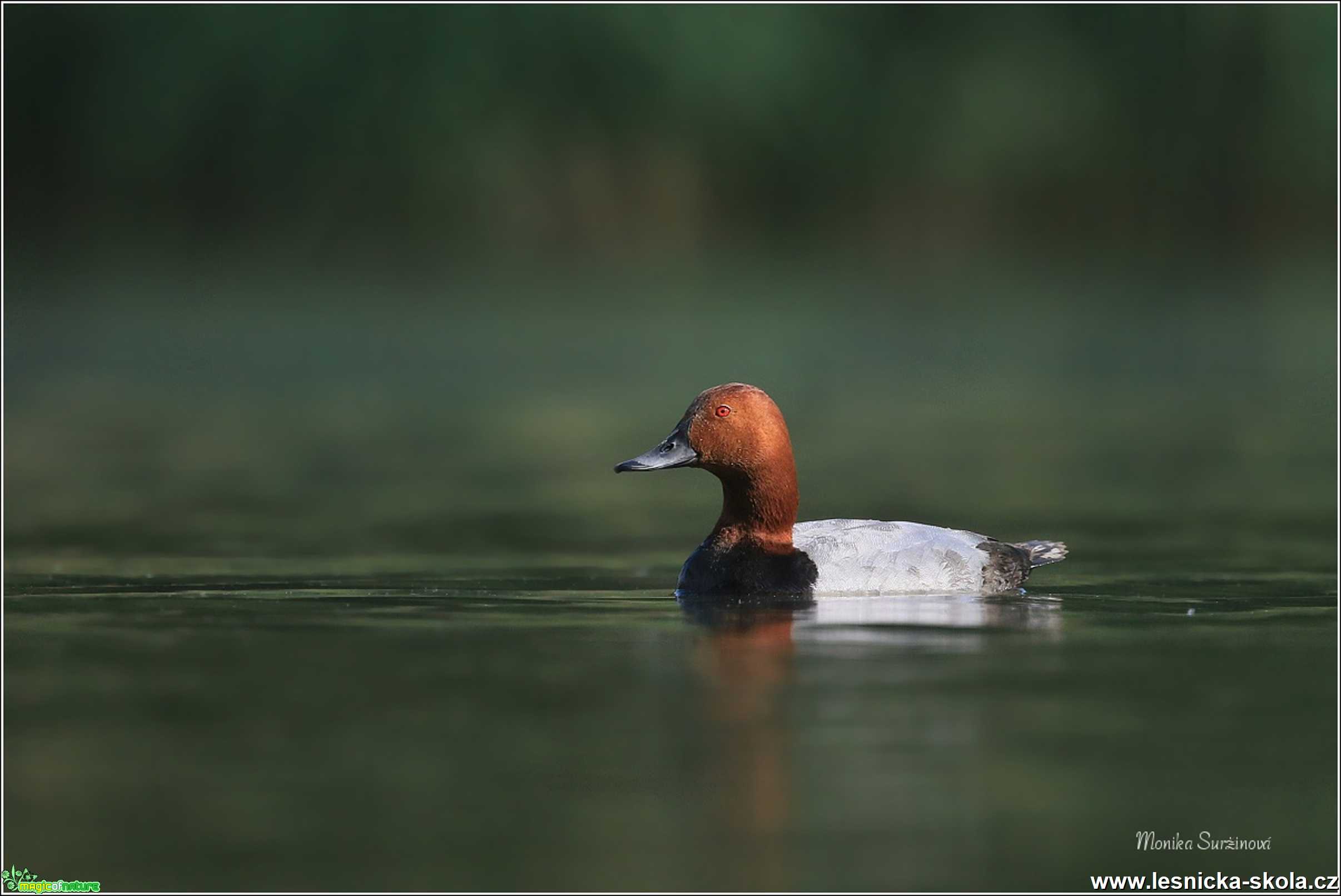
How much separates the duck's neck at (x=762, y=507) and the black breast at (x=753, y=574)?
6cm

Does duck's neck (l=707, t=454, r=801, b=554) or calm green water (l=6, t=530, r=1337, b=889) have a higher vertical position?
duck's neck (l=707, t=454, r=801, b=554)

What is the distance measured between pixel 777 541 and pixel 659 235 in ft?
96.4

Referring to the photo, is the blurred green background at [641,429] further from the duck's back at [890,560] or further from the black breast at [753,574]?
the black breast at [753,574]

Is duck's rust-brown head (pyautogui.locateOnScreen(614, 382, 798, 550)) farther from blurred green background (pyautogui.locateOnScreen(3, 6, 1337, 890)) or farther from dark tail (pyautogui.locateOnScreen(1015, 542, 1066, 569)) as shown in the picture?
dark tail (pyautogui.locateOnScreen(1015, 542, 1066, 569))

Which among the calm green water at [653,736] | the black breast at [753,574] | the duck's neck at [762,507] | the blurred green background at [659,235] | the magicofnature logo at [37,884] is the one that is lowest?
the magicofnature logo at [37,884]

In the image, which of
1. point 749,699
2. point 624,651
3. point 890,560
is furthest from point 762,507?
point 749,699

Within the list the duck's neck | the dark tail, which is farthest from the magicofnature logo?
the dark tail

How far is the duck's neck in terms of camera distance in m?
9.99

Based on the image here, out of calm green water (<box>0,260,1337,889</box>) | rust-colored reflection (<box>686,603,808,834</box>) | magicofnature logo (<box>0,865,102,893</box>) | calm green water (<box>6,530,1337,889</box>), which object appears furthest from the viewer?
rust-colored reflection (<box>686,603,808,834</box>)

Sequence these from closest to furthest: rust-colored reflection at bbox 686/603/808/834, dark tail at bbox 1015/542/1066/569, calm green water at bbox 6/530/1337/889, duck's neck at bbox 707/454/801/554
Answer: calm green water at bbox 6/530/1337/889, rust-colored reflection at bbox 686/603/808/834, duck's neck at bbox 707/454/801/554, dark tail at bbox 1015/542/1066/569

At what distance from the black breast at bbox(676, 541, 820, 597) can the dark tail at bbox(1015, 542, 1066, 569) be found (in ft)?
3.84

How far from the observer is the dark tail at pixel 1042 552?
409 inches

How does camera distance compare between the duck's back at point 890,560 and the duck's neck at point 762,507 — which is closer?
the duck's back at point 890,560

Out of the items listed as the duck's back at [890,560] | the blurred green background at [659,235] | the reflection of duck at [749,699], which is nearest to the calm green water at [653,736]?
the reflection of duck at [749,699]
